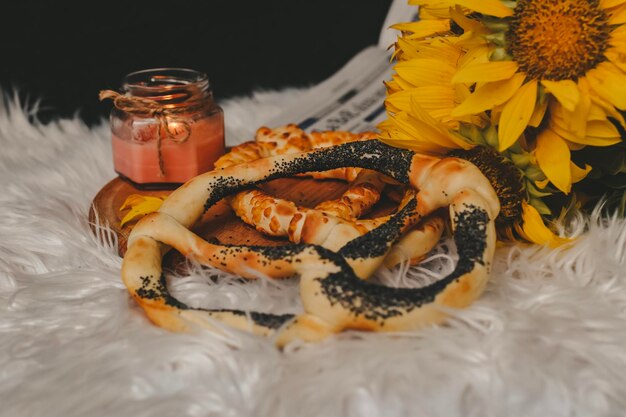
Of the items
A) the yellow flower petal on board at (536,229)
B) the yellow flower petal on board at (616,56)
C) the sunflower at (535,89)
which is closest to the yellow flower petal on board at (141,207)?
the sunflower at (535,89)

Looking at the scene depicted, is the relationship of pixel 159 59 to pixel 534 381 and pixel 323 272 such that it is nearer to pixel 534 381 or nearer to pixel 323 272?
pixel 323 272

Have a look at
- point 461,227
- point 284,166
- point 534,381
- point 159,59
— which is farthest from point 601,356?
point 159,59

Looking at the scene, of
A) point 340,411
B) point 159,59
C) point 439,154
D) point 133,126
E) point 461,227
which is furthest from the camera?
point 159,59

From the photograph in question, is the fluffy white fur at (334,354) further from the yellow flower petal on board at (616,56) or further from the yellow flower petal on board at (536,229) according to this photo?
the yellow flower petal on board at (616,56)

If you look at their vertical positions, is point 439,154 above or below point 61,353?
above

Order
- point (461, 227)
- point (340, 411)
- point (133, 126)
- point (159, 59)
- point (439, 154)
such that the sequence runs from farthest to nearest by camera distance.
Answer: point (159, 59) < point (133, 126) < point (439, 154) < point (461, 227) < point (340, 411)

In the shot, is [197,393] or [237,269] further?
[237,269]
